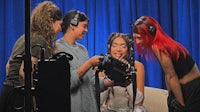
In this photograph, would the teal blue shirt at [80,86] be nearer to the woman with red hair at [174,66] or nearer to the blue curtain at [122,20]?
the woman with red hair at [174,66]

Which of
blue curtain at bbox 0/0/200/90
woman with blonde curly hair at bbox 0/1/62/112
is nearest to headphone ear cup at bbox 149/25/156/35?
woman with blonde curly hair at bbox 0/1/62/112

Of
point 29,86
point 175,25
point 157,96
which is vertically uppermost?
point 175,25

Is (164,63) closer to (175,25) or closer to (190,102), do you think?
(190,102)

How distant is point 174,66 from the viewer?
1956 mm

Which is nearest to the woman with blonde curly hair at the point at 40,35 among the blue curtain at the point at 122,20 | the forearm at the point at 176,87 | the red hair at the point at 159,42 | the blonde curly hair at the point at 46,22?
the blonde curly hair at the point at 46,22

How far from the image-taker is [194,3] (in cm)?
310

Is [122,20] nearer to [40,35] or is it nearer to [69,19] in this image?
[69,19]

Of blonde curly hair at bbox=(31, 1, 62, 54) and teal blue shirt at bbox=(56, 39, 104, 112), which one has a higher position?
blonde curly hair at bbox=(31, 1, 62, 54)

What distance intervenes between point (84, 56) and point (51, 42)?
0.25 m

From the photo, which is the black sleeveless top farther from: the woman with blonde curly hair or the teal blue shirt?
the woman with blonde curly hair

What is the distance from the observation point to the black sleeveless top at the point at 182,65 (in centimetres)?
196

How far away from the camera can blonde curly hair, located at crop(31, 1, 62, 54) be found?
5.81ft

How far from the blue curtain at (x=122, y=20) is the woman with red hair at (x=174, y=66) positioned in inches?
42.0

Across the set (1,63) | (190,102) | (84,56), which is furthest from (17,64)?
(1,63)
